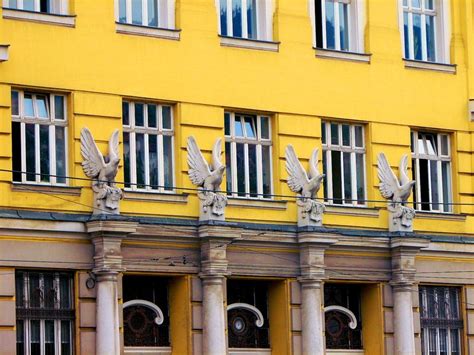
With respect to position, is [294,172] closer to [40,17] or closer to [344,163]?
[344,163]

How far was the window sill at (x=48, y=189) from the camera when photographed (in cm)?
4400

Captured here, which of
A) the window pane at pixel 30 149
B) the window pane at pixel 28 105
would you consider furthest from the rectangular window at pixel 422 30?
the window pane at pixel 30 149

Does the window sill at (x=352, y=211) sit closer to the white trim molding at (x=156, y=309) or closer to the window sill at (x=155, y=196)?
the window sill at (x=155, y=196)

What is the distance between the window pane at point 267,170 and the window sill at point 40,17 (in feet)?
21.1

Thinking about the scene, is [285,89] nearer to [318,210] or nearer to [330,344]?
[318,210]

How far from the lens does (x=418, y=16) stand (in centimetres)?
5300

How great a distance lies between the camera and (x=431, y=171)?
2068 inches

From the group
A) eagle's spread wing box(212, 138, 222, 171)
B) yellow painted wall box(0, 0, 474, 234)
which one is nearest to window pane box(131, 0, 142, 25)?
yellow painted wall box(0, 0, 474, 234)

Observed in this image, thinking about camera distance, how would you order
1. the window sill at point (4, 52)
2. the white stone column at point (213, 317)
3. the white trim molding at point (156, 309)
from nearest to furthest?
the window sill at point (4, 52) < the white stone column at point (213, 317) < the white trim molding at point (156, 309)

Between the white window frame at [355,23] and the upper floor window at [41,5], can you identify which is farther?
the white window frame at [355,23]

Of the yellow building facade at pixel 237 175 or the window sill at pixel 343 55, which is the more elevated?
the window sill at pixel 343 55

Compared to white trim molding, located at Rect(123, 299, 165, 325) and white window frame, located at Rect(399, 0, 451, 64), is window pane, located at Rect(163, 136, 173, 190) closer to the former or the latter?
white trim molding, located at Rect(123, 299, 165, 325)

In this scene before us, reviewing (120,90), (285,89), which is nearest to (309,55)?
(285,89)

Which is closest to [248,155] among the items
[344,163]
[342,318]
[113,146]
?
[344,163]
